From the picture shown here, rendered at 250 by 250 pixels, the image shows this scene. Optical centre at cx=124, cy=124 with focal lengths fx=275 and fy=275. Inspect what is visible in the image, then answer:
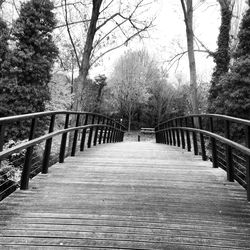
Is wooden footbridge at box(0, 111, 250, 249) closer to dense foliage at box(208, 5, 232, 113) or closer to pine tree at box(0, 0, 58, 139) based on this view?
pine tree at box(0, 0, 58, 139)

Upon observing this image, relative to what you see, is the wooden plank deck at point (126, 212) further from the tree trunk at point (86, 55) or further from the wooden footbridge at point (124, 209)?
the tree trunk at point (86, 55)

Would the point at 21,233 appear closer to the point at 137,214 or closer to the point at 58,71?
the point at 137,214

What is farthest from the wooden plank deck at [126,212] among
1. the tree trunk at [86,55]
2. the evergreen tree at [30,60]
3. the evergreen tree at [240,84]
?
the evergreen tree at [30,60]

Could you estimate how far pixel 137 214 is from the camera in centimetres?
315

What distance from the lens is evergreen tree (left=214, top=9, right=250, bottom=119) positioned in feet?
40.1

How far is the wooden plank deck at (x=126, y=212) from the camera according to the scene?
8.34ft

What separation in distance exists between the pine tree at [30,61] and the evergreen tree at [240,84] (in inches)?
415

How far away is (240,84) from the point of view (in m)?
12.6

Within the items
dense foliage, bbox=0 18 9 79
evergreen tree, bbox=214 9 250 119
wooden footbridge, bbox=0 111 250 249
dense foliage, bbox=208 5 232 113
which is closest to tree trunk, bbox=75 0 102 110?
dense foliage, bbox=0 18 9 79

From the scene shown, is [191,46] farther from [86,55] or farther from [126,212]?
[126,212]

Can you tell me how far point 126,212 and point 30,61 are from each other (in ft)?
50.5

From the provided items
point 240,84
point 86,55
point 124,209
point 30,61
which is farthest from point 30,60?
point 124,209

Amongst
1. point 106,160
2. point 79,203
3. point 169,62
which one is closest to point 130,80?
point 169,62

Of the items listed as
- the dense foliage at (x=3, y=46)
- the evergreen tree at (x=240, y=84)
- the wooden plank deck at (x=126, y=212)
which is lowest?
the wooden plank deck at (x=126, y=212)
